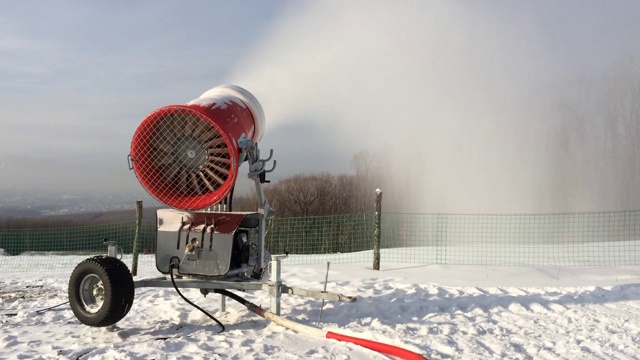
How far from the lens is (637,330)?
5.66 meters

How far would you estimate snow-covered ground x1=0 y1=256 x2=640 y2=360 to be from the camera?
4574mm

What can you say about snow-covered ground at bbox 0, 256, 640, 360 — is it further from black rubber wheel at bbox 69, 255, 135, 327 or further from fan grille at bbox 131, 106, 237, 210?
fan grille at bbox 131, 106, 237, 210

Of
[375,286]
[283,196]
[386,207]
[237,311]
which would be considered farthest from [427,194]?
[237,311]

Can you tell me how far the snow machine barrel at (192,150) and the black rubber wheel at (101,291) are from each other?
2.66ft

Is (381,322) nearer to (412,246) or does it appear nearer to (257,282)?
(257,282)

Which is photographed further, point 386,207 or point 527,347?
point 386,207

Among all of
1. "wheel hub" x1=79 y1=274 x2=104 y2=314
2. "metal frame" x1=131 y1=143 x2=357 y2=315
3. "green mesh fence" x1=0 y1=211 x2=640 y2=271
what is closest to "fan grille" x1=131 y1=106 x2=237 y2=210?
"metal frame" x1=131 y1=143 x2=357 y2=315

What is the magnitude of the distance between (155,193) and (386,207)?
37424 mm

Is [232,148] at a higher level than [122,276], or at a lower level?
higher

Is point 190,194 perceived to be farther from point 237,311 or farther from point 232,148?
point 237,311

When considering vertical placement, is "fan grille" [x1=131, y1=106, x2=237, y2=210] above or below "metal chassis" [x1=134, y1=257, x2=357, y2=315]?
above

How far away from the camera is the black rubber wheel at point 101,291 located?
16.0 feet

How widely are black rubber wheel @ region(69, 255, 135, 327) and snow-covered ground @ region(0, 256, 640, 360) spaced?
9.1 inches

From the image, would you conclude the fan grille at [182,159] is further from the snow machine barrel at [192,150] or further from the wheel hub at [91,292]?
the wheel hub at [91,292]
